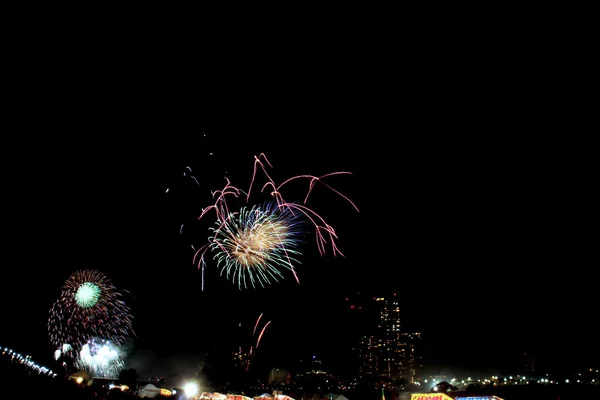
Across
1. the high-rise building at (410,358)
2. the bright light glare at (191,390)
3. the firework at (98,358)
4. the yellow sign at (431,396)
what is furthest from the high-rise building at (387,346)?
the yellow sign at (431,396)

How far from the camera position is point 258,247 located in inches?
754

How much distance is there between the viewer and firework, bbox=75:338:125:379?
32812 mm

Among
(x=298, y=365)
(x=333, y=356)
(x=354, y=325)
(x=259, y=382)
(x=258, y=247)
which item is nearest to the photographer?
(x=258, y=247)

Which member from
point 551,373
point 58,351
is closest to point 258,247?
point 58,351

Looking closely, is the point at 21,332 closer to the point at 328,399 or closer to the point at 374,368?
the point at 328,399

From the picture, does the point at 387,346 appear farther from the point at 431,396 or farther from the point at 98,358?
the point at 431,396

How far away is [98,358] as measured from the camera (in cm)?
3712

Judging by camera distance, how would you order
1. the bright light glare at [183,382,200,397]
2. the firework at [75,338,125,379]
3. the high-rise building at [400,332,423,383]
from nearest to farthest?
the bright light glare at [183,382,200,397]
the firework at [75,338,125,379]
the high-rise building at [400,332,423,383]

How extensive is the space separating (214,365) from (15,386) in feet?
167

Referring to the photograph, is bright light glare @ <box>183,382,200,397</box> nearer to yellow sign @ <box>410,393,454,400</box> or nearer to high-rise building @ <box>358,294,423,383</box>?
yellow sign @ <box>410,393,454,400</box>

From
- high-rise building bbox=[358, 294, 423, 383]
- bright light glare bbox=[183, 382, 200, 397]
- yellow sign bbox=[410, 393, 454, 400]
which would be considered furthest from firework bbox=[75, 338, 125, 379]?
high-rise building bbox=[358, 294, 423, 383]

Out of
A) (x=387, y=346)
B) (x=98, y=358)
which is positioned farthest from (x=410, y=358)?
(x=98, y=358)

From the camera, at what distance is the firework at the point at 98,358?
108 ft

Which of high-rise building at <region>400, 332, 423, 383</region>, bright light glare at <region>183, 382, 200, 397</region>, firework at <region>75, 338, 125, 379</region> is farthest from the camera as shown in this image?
high-rise building at <region>400, 332, 423, 383</region>
